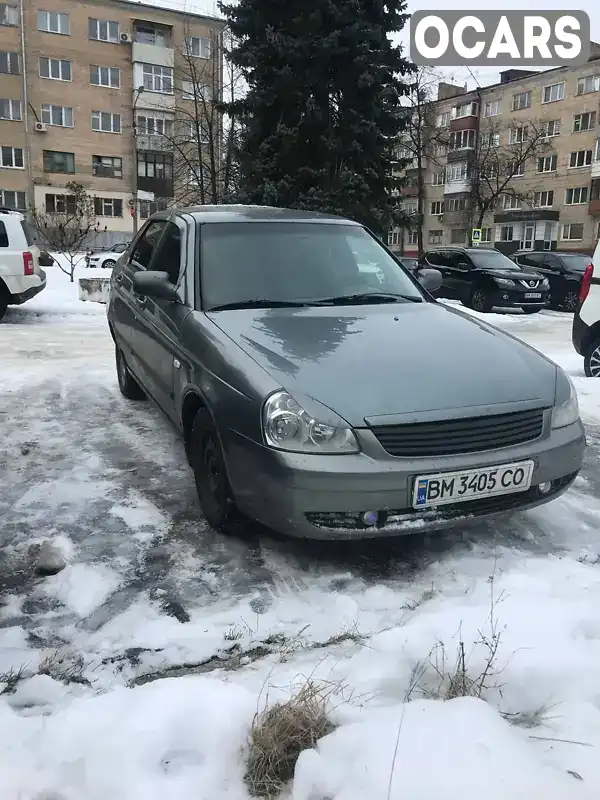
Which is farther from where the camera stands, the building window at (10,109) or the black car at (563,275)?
the building window at (10,109)

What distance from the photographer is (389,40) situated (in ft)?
62.0

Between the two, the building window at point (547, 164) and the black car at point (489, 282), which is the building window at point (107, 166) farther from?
the black car at point (489, 282)

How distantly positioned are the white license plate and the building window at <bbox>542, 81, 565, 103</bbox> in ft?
184

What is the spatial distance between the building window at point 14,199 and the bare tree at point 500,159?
31.1 metres

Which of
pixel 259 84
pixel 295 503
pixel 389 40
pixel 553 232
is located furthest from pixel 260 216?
pixel 553 232

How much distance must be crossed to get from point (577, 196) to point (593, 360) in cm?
4802

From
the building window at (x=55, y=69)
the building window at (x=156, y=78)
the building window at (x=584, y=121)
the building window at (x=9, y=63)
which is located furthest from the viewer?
the building window at (x=584, y=121)

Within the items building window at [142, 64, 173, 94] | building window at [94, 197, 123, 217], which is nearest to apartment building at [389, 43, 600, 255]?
building window at [142, 64, 173, 94]

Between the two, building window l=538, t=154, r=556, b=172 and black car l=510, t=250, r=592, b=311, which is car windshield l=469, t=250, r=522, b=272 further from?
building window l=538, t=154, r=556, b=172

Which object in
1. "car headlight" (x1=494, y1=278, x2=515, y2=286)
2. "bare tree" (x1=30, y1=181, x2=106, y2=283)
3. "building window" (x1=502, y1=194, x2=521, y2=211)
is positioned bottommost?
"car headlight" (x1=494, y1=278, x2=515, y2=286)

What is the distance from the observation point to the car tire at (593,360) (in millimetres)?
7125

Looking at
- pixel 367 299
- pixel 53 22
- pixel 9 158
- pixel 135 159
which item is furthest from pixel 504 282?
pixel 53 22

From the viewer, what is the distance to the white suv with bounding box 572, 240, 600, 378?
695 cm

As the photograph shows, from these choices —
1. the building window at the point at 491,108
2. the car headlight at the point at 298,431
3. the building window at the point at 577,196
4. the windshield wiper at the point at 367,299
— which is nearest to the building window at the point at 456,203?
the building window at the point at 491,108
